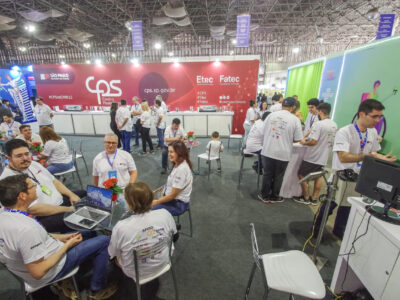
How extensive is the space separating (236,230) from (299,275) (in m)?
1.35

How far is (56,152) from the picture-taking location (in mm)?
3459

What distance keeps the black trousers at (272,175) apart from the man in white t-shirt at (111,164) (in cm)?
207

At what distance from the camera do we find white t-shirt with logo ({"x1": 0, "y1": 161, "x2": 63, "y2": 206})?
2150mm

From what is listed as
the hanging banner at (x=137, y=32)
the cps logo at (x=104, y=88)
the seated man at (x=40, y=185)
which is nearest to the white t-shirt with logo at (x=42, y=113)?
the cps logo at (x=104, y=88)

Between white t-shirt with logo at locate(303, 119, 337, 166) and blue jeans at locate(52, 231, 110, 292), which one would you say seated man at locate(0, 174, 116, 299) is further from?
white t-shirt with logo at locate(303, 119, 337, 166)

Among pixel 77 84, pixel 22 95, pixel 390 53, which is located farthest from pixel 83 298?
pixel 22 95

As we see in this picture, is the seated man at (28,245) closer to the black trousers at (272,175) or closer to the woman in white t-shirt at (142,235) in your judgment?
the woman in white t-shirt at (142,235)

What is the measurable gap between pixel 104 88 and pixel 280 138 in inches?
308

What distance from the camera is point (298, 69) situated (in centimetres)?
890

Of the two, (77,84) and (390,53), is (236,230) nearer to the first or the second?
(390,53)

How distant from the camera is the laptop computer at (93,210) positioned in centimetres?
189

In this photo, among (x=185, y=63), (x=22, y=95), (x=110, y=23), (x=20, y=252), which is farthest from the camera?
(x=110, y=23)

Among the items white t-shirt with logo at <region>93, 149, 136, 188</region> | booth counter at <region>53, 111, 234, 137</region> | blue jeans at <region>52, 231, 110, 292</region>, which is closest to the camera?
blue jeans at <region>52, 231, 110, 292</region>

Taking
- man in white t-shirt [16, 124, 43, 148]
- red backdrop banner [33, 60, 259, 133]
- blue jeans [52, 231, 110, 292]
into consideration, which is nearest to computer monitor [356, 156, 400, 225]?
blue jeans [52, 231, 110, 292]
